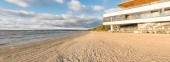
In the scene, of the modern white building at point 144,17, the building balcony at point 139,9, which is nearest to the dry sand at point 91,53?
the modern white building at point 144,17

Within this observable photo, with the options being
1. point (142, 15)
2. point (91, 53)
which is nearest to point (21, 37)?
point (91, 53)

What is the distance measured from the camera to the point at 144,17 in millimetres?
29234

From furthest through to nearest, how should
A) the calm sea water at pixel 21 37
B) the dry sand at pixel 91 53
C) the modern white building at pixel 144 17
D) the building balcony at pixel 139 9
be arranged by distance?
1. the modern white building at pixel 144 17
2. the building balcony at pixel 139 9
3. the calm sea water at pixel 21 37
4. the dry sand at pixel 91 53

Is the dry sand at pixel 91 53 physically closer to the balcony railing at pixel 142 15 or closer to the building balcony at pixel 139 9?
the balcony railing at pixel 142 15

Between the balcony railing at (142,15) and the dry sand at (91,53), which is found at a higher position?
the balcony railing at (142,15)

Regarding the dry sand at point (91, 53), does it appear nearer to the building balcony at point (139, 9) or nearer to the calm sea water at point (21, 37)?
the calm sea water at point (21, 37)

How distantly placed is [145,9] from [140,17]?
207 cm

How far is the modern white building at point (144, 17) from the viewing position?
83.5 ft

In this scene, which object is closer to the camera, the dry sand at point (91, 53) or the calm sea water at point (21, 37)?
the dry sand at point (91, 53)

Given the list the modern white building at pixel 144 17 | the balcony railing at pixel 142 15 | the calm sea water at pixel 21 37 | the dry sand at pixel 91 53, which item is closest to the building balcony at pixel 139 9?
the modern white building at pixel 144 17

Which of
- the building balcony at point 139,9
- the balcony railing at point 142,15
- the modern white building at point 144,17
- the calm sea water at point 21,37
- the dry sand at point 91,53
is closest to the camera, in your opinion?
the dry sand at point 91,53

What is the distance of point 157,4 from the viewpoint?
26422mm

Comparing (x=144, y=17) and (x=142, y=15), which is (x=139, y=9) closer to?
(x=142, y=15)

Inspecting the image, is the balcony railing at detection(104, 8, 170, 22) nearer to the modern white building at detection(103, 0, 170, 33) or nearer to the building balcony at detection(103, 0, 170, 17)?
the modern white building at detection(103, 0, 170, 33)
